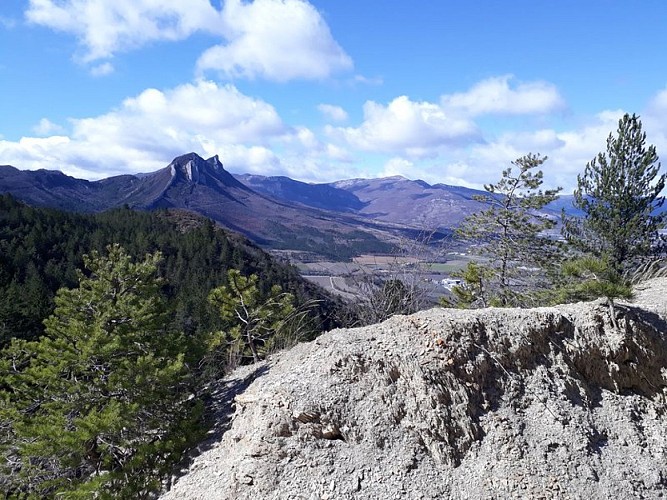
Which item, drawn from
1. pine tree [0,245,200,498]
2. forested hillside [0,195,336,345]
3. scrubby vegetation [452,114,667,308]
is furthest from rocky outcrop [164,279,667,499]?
forested hillside [0,195,336,345]

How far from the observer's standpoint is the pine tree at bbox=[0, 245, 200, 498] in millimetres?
9102

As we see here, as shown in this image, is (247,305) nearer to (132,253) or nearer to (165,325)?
(165,325)

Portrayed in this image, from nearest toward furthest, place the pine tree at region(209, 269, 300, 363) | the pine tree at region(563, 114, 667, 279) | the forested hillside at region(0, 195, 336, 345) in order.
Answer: the pine tree at region(209, 269, 300, 363) → the pine tree at region(563, 114, 667, 279) → the forested hillside at region(0, 195, 336, 345)

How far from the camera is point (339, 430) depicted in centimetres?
854

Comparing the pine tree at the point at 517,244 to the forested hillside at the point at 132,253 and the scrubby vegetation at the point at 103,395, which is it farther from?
the forested hillside at the point at 132,253

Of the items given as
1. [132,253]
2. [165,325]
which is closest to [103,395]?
[165,325]

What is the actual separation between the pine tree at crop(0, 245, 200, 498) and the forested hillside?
36.5 m

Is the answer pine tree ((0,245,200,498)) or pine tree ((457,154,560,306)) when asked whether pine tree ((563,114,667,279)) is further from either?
pine tree ((0,245,200,498))

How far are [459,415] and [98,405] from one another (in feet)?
26.3

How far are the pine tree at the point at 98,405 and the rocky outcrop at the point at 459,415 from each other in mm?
Answer: 1334

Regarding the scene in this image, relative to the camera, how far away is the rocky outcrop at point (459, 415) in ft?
26.6

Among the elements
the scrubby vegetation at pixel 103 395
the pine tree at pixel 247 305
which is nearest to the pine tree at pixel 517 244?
the pine tree at pixel 247 305

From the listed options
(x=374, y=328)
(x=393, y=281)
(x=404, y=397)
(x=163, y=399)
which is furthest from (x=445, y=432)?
(x=393, y=281)

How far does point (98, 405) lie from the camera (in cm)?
991
